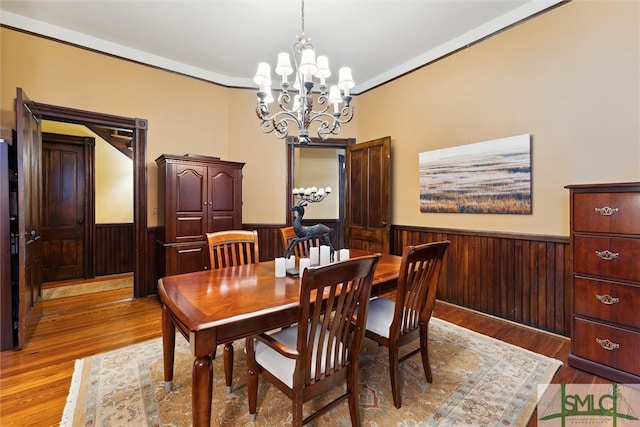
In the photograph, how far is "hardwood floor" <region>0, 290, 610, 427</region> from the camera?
5.89ft

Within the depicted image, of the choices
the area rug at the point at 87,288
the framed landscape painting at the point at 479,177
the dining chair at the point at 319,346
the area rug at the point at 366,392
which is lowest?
the area rug at the point at 366,392

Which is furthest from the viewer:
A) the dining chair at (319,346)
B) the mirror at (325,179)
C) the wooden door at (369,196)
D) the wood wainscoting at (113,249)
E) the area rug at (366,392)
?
the mirror at (325,179)

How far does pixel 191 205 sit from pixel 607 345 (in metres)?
3.94

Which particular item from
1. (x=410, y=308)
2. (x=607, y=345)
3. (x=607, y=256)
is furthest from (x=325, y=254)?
(x=607, y=345)

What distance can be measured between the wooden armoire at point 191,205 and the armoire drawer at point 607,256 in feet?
11.3

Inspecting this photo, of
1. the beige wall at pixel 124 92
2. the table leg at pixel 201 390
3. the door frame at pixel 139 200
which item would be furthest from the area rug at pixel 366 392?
the beige wall at pixel 124 92

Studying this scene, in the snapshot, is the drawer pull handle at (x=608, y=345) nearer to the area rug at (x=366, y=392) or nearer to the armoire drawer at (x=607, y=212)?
the area rug at (x=366, y=392)

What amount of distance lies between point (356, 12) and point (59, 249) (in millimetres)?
5279

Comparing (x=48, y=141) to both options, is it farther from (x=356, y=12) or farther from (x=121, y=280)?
(x=356, y=12)

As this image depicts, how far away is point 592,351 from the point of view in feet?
6.82

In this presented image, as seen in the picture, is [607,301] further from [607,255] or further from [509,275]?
[509,275]

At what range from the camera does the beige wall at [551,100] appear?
90.9 inches

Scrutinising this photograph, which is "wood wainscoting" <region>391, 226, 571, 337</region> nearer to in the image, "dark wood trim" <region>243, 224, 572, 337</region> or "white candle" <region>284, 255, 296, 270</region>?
"dark wood trim" <region>243, 224, 572, 337</region>

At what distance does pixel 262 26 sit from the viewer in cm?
311
